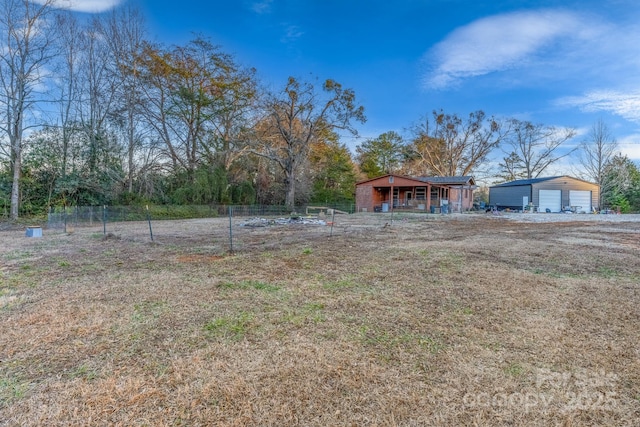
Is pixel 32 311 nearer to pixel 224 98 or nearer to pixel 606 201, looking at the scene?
pixel 224 98

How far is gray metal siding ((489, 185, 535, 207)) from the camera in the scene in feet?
90.8

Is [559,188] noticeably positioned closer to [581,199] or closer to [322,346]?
[581,199]

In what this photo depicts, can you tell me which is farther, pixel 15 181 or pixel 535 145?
pixel 535 145

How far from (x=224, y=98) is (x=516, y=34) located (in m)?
17.0

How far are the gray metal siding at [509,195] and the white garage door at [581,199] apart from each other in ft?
12.3

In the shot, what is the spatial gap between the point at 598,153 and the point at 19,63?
1651 inches

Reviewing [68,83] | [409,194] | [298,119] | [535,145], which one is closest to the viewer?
[68,83]

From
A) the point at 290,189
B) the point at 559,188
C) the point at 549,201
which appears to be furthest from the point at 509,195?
the point at 290,189

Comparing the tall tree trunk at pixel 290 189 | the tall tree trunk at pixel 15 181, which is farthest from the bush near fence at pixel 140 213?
the tall tree trunk at pixel 15 181

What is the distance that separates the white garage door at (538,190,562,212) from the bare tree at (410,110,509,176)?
10241mm

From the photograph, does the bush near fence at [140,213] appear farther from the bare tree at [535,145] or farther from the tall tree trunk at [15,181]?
the bare tree at [535,145]

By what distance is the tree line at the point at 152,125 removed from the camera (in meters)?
13.5

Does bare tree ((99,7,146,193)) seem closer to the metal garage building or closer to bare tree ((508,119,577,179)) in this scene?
the metal garage building

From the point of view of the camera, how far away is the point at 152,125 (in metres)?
18.9
